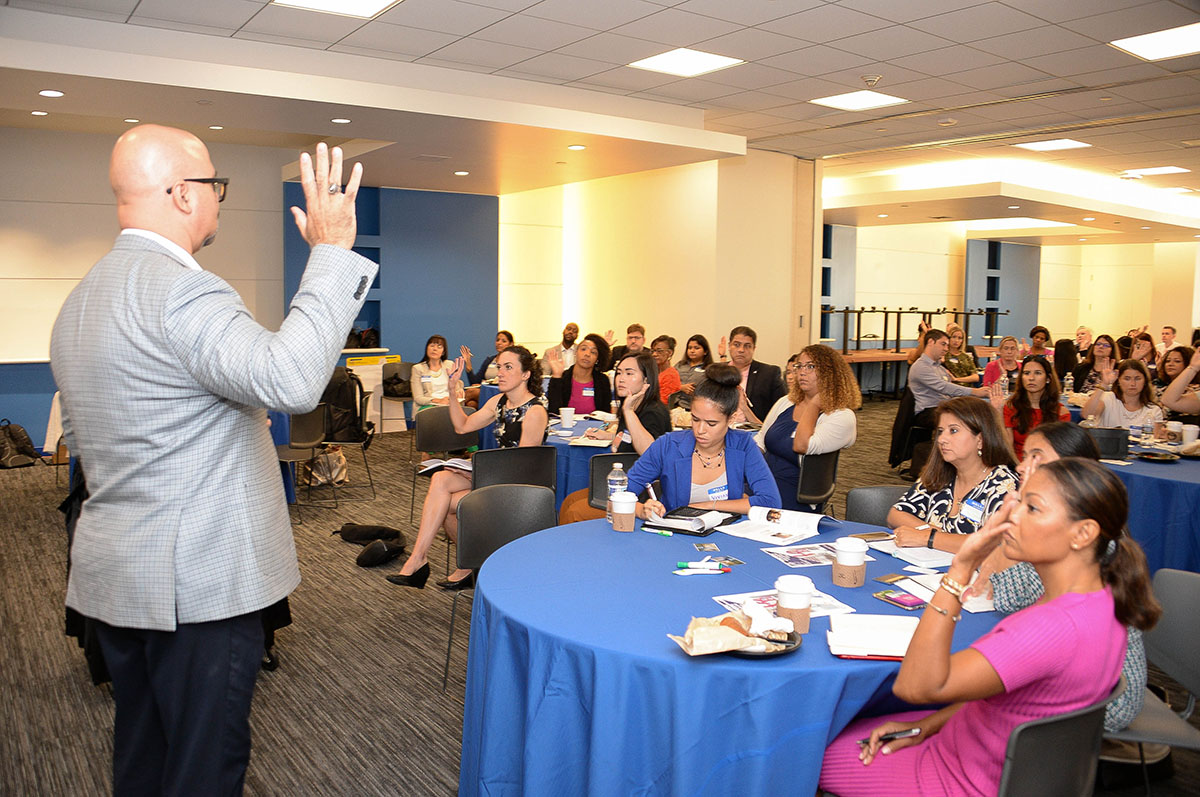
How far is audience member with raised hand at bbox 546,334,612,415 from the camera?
23.7ft

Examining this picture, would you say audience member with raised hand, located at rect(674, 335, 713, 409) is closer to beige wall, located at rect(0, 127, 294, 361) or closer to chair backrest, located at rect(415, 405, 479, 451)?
chair backrest, located at rect(415, 405, 479, 451)

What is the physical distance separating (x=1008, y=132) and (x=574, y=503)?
788 cm

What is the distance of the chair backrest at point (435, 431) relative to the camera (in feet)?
21.5

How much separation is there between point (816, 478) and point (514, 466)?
1809 mm

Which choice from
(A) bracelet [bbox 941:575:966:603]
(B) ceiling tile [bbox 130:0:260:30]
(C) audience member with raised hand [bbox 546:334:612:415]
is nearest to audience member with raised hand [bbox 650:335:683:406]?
(C) audience member with raised hand [bbox 546:334:612:415]

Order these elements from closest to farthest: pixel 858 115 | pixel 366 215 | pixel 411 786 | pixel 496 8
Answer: pixel 411 786 → pixel 496 8 → pixel 858 115 → pixel 366 215

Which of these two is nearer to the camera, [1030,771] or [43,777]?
[1030,771]

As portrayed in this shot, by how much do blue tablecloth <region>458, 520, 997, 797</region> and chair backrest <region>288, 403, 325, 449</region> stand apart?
15.5 feet

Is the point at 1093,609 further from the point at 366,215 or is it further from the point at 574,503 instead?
the point at 366,215

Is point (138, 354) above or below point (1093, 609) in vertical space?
above

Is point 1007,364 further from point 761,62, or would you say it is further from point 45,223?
point 45,223

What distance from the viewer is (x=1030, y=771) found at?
180 cm

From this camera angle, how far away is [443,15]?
231 inches

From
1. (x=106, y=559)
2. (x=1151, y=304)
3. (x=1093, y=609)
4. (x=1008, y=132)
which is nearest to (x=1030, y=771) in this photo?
(x=1093, y=609)
